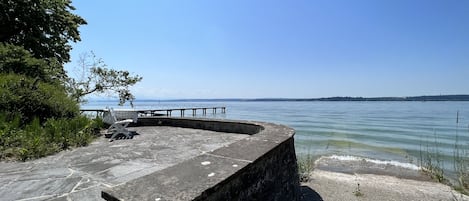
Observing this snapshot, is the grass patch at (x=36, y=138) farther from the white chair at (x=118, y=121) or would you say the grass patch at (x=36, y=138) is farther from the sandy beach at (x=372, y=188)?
the sandy beach at (x=372, y=188)

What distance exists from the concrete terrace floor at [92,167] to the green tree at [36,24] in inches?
338

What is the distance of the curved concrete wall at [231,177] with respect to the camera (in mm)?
1693

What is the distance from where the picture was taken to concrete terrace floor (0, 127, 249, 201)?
8.89 feet

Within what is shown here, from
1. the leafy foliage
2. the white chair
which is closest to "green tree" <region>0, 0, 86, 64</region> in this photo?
the leafy foliage

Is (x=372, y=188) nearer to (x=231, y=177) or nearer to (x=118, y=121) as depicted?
(x=231, y=177)

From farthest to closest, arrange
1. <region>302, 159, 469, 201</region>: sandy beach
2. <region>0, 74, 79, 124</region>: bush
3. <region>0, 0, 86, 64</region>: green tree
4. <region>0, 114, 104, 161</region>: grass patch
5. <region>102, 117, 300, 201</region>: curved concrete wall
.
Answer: <region>0, 0, 86, 64</region>: green tree, <region>302, 159, 469, 201</region>: sandy beach, <region>0, 74, 79, 124</region>: bush, <region>0, 114, 104, 161</region>: grass patch, <region>102, 117, 300, 201</region>: curved concrete wall

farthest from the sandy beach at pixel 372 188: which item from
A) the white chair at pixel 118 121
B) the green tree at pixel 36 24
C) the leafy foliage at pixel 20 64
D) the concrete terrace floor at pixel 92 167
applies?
Answer: the green tree at pixel 36 24

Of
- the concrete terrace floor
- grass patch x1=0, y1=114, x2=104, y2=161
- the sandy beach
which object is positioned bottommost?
the sandy beach

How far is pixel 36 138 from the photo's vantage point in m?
4.75

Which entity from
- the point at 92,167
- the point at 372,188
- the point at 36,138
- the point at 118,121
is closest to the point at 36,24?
the point at 118,121

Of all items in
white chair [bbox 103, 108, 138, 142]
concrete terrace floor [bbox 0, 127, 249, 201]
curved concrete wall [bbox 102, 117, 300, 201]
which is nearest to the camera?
curved concrete wall [bbox 102, 117, 300, 201]

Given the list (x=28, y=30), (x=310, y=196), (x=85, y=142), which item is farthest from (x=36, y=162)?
(x=28, y=30)

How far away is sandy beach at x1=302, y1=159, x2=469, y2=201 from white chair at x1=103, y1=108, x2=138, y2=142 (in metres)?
4.33

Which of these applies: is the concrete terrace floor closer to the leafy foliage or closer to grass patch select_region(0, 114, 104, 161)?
grass patch select_region(0, 114, 104, 161)
